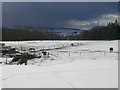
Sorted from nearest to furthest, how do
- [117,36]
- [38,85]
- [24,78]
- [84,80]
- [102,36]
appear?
[38,85] → [84,80] → [24,78] → [117,36] → [102,36]

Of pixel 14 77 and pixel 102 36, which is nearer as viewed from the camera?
pixel 14 77

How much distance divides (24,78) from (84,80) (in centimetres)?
310

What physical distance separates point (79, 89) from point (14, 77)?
404 cm

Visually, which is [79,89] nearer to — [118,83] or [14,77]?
[118,83]

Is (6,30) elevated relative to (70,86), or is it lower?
elevated

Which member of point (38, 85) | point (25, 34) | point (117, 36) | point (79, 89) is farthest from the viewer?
point (25, 34)

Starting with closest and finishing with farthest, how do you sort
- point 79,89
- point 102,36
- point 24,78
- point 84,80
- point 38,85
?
point 79,89 < point 38,85 < point 84,80 < point 24,78 < point 102,36

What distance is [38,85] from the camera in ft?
28.6

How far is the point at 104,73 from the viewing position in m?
10.7

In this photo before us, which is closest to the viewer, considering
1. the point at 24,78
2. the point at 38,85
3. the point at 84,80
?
the point at 38,85

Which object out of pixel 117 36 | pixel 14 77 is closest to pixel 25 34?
pixel 117 36

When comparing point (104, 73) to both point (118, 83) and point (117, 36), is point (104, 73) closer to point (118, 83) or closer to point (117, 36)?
point (118, 83)

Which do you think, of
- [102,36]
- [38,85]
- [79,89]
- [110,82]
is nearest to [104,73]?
[110,82]

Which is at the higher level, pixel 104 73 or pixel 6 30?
pixel 6 30
